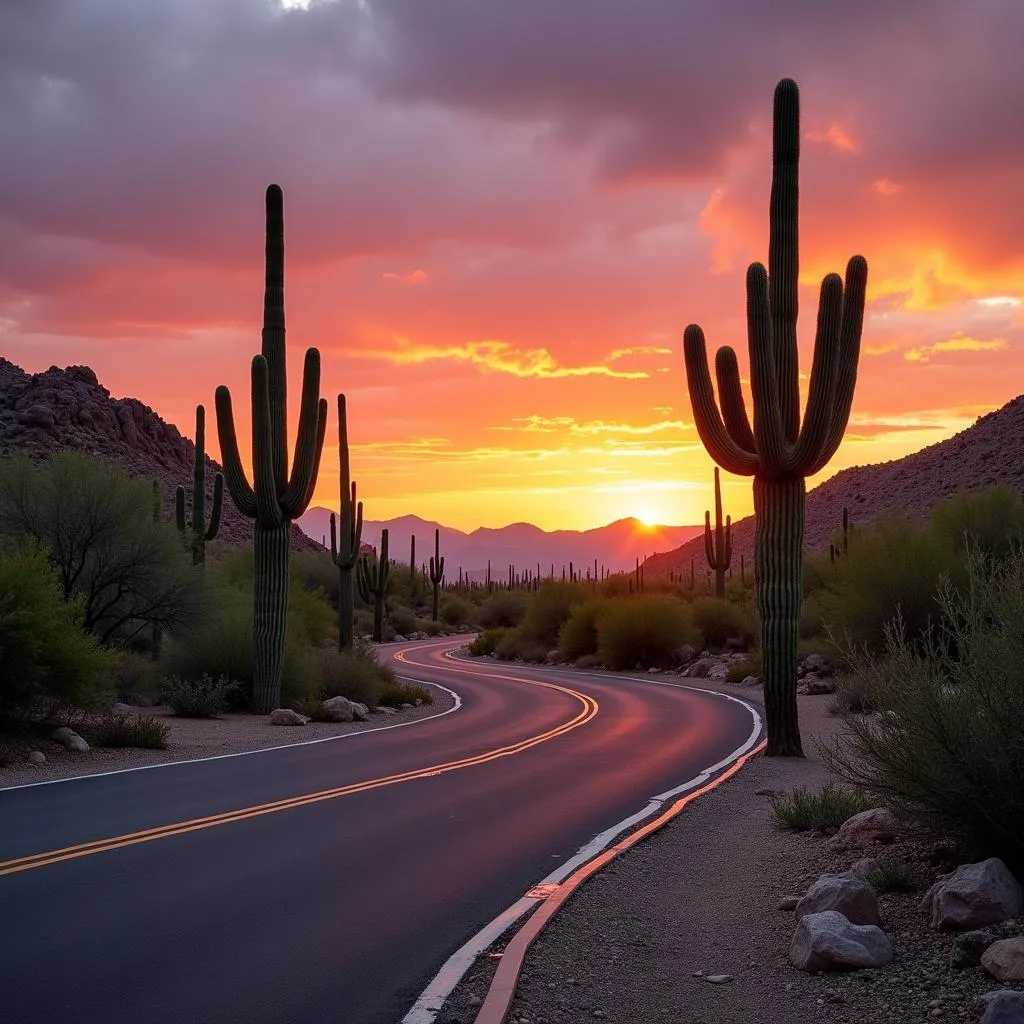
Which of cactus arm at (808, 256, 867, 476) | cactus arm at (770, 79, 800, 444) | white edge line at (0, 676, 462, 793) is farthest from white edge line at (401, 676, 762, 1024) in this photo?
cactus arm at (770, 79, 800, 444)

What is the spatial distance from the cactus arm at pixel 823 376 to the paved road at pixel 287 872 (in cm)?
499

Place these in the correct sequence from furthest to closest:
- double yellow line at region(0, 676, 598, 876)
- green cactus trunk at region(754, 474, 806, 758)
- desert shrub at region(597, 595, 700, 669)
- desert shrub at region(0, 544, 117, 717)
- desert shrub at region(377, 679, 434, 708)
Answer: desert shrub at region(597, 595, 700, 669), desert shrub at region(377, 679, 434, 708), green cactus trunk at region(754, 474, 806, 758), desert shrub at region(0, 544, 117, 717), double yellow line at region(0, 676, 598, 876)

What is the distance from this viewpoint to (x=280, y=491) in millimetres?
25047

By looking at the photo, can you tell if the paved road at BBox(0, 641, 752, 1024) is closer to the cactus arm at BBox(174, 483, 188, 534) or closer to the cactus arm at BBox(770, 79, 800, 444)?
the cactus arm at BBox(770, 79, 800, 444)

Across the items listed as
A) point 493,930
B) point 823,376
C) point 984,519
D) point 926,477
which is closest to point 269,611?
point 823,376

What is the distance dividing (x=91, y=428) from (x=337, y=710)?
63.6 metres

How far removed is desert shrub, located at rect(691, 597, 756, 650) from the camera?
48.0 metres

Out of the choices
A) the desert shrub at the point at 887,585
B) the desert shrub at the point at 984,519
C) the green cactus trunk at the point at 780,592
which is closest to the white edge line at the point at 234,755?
the green cactus trunk at the point at 780,592

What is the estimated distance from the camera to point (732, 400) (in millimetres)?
19484

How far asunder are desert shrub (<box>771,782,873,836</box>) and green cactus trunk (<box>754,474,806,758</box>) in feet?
22.2

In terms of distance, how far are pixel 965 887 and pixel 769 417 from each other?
37.6ft

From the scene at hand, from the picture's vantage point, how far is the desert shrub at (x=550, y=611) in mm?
56688

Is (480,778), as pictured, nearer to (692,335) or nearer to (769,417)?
(769,417)

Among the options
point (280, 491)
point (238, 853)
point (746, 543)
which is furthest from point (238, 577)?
point (746, 543)
